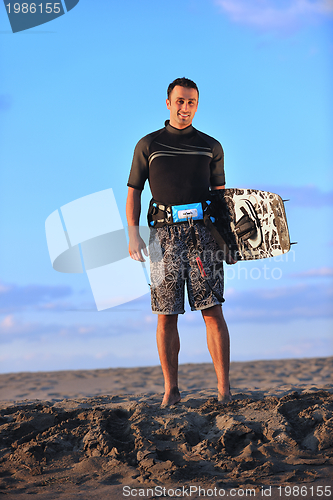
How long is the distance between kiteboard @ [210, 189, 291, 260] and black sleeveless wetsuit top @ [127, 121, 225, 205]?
29 cm

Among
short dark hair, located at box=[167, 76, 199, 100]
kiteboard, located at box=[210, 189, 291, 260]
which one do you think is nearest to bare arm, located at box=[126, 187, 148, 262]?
kiteboard, located at box=[210, 189, 291, 260]

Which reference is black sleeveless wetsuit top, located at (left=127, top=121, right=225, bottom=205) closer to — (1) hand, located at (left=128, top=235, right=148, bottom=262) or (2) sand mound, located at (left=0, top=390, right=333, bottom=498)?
(1) hand, located at (left=128, top=235, right=148, bottom=262)

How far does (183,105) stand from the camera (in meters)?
4.15

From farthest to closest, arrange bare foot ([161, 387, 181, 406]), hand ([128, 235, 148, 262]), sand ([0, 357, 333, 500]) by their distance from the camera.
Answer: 1. hand ([128, 235, 148, 262])
2. bare foot ([161, 387, 181, 406])
3. sand ([0, 357, 333, 500])

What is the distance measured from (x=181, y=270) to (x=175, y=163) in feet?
3.25

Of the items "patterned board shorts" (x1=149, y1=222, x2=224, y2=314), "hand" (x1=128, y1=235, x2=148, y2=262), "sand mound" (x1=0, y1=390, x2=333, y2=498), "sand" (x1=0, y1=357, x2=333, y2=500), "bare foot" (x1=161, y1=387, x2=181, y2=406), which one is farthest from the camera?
"hand" (x1=128, y1=235, x2=148, y2=262)

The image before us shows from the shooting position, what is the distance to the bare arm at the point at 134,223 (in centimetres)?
418

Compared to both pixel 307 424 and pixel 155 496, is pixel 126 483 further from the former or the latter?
pixel 307 424

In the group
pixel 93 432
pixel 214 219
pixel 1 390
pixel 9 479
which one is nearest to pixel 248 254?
pixel 214 219

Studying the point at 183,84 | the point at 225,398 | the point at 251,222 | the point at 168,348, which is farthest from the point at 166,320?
the point at 183,84

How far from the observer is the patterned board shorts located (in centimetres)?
394

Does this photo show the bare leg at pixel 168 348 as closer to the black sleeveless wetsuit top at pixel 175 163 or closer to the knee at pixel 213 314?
the knee at pixel 213 314

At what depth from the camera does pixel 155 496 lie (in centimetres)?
253

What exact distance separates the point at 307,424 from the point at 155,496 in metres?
1.57
